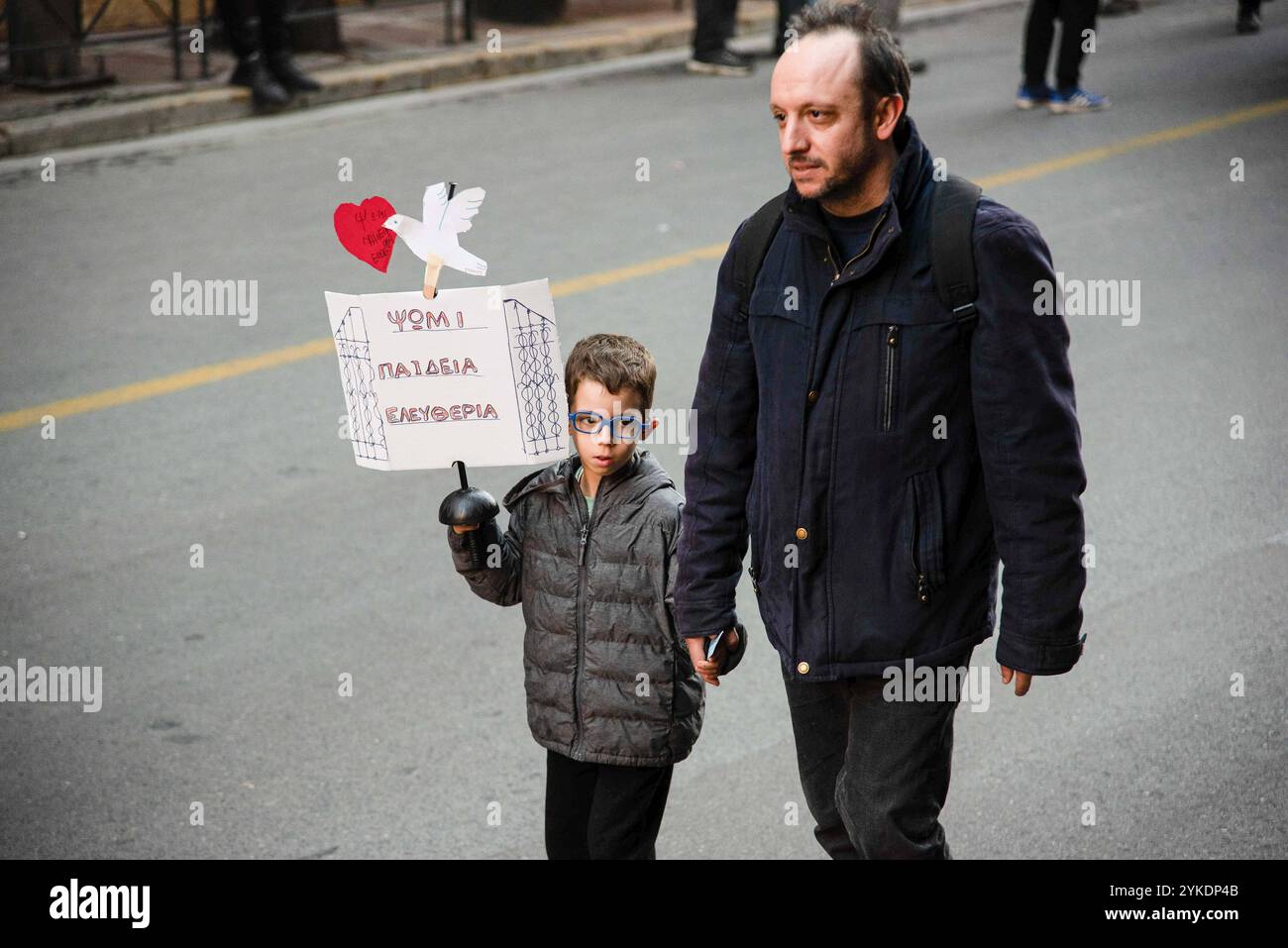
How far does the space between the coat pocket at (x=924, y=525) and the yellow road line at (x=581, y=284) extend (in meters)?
4.78

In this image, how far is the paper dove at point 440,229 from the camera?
3.00m

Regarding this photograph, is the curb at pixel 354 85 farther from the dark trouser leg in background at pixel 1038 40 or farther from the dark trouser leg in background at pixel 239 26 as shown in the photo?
the dark trouser leg in background at pixel 1038 40

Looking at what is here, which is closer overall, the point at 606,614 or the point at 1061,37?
the point at 606,614

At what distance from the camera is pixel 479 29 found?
15.0 metres

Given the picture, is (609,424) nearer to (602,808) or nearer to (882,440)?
(882,440)

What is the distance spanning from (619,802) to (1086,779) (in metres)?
1.54

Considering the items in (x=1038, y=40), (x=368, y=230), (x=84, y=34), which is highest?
(x=368, y=230)

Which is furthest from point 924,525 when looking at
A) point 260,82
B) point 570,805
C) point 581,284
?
point 260,82

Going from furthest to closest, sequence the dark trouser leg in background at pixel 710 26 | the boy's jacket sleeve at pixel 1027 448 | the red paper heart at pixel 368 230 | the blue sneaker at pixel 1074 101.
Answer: the dark trouser leg in background at pixel 710 26 → the blue sneaker at pixel 1074 101 → the red paper heart at pixel 368 230 → the boy's jacket sleeve at pixel 1027 448

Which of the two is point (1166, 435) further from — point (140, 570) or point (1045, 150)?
point (1045, 150)

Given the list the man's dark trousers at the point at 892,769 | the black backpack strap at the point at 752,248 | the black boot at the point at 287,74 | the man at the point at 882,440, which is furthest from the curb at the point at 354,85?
the man's dark trousers at the point at 892,769

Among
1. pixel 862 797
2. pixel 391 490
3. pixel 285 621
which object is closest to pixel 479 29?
Answer: pixel 391 490

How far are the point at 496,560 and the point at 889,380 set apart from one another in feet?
3.20

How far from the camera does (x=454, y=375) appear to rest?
10.0ft
